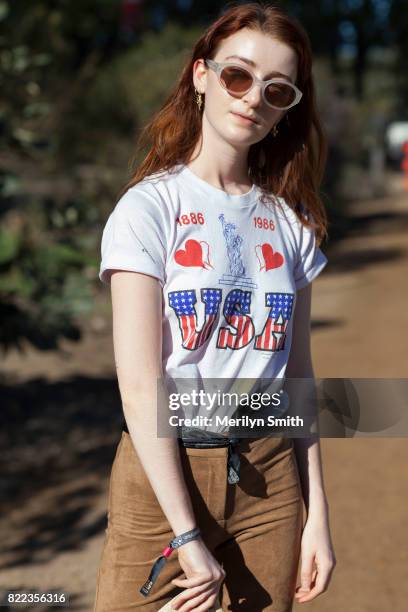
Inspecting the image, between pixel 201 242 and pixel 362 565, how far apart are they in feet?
9.92

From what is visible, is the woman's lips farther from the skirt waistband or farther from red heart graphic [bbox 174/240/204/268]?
the skirt waistband

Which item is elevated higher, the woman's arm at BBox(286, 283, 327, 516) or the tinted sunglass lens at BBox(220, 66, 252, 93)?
the tinted sunglass lens at BBox(220, 66, 252, 93)

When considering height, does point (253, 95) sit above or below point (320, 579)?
above

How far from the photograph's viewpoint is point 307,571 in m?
2.10

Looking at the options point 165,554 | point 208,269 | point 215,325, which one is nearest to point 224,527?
point 165,554

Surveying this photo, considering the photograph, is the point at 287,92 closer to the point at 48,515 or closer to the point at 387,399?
the point at 387,399

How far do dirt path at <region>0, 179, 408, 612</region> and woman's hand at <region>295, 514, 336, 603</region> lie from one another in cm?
215

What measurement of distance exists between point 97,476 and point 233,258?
422 cm

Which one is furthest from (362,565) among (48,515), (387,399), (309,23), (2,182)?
(309,23)

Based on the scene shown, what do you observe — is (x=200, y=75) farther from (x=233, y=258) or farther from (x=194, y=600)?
(x=194, y=600)

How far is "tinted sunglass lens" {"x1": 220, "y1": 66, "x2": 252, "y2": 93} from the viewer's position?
2.02 m

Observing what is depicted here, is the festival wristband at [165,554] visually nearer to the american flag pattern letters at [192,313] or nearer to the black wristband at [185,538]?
the black wristband at [185,538]

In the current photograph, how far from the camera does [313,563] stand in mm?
2117

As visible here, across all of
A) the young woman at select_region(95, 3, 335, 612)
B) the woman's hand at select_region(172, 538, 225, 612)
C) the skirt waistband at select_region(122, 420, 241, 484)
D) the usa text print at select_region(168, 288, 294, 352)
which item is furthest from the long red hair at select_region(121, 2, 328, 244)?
the woman's hand at select_region(172, 538, 225, 612)
